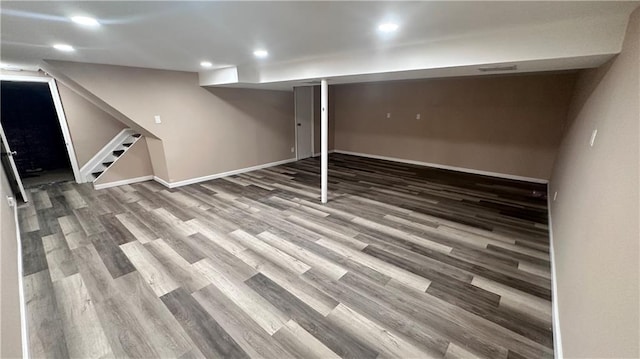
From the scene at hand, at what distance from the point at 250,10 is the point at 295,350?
228 centimetres

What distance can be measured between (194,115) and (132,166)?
1701 mm

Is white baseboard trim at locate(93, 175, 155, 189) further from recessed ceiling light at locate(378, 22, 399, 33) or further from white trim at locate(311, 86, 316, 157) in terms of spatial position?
recessed ceiling light at locate(378, 22, 399, 33)

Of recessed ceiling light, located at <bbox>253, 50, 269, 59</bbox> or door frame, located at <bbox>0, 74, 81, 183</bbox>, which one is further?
door frame, located at <bbox>0, 74, 81, 183</bbox>

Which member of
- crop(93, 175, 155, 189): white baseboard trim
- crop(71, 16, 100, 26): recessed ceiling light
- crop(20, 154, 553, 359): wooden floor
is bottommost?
crop(20, 154, 553, 359): wooden floor

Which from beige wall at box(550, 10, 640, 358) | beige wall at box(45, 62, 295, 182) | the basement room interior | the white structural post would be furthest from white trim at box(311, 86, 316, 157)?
beige wall at box(550, 10, 640, 358)

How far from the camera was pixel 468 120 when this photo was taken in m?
5.55

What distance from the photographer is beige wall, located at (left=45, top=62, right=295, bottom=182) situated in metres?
3.87

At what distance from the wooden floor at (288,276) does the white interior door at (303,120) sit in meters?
2.98

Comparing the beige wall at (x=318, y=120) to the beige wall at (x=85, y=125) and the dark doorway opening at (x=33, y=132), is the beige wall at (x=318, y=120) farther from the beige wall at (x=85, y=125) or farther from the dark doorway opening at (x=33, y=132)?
the dark doorway opening at (x=33, y=132)

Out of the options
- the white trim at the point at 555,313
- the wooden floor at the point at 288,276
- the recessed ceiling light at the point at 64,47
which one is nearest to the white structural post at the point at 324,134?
the wooden floor at the point at 288,276

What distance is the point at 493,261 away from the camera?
8.29ft

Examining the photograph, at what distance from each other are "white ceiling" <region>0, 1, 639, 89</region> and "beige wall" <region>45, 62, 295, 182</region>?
0.88 meters

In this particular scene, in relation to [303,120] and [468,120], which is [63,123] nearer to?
[303,120]

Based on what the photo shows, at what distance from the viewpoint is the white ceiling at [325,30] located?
1.61 metres
